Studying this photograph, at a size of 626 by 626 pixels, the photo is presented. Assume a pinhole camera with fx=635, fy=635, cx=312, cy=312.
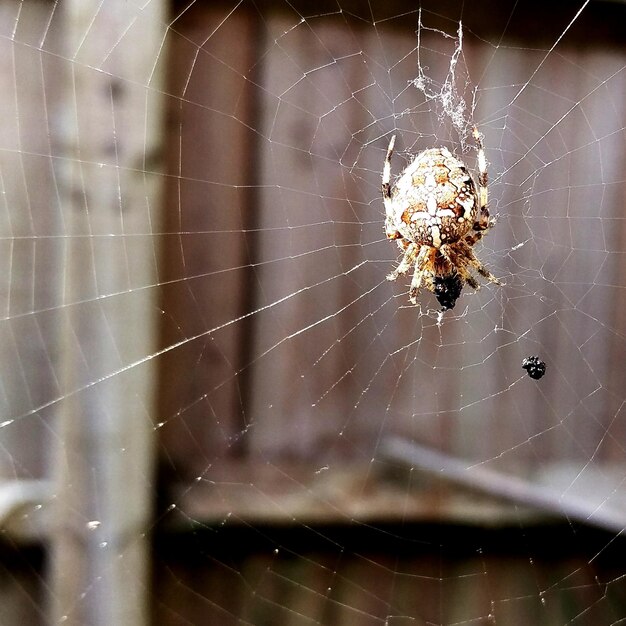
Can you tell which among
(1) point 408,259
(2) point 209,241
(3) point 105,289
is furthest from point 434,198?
(3) point 105,289

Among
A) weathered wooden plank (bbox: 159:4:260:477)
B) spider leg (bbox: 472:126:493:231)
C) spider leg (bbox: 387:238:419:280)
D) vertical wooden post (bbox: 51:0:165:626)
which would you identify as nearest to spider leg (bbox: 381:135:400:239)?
spider leg (bbox: 387:238:419:280)

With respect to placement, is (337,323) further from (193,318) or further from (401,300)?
(193,318)

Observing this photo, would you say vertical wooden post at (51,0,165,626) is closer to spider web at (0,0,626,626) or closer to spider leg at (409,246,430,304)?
spider web at (0,0,626,626)

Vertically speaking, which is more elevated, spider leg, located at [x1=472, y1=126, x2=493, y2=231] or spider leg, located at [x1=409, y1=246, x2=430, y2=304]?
spider leg, located at [x1=472, y1=126, x2=493, y2=231]

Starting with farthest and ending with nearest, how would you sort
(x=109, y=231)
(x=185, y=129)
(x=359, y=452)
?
(x=359, y=452) → (x=185, y=129) → (x=109, y=231)

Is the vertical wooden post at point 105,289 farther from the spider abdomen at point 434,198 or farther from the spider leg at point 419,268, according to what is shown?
the spider leg at point 419,268

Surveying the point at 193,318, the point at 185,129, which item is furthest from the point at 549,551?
the point at 185,129
